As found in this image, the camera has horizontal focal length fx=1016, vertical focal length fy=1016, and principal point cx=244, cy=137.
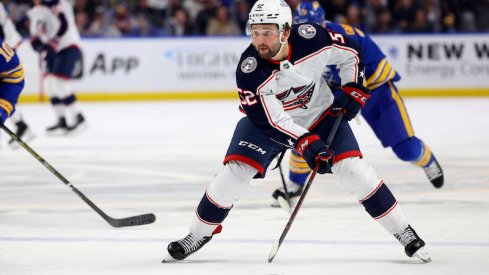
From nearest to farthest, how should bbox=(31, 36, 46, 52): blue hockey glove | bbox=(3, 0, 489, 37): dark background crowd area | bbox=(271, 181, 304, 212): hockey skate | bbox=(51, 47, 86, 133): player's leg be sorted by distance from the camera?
bbox=(271, 181, 304, 212): hockey skate
bbox=(51, 47, 86, 133): player's leg
bbox=(31, 36, 46, 52): blue hockey glove
bbox=(3, 0, 489, 37): dark background crowd area

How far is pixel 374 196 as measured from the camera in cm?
371

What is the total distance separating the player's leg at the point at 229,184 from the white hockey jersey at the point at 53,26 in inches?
236

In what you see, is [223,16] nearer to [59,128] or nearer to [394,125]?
[59,128]

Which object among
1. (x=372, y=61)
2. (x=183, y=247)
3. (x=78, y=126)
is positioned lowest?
(x=78, y=126)

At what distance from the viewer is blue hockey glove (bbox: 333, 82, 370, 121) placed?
3.91 m

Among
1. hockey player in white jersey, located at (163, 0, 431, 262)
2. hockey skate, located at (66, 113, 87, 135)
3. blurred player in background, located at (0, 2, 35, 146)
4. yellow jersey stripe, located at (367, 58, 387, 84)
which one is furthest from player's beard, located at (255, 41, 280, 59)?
hockey skate, located at (66, 113, 87, 135)

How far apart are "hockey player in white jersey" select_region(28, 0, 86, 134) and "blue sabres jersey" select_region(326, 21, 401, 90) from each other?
4363 mm

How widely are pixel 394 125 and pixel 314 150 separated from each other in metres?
2.07

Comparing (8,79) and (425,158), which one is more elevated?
(8,79)

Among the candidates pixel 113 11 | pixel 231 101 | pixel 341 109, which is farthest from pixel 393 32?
pixel 341 109

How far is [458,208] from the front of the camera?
503 cm

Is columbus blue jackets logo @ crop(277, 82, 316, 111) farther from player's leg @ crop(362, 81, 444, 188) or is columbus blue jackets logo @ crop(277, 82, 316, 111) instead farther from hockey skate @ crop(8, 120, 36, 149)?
hockey skate @ crop(8, 120, 36, 149)

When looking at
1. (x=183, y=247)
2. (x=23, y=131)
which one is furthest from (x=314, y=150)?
(x=23, y=131)

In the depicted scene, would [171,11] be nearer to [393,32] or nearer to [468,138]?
[393,32]
